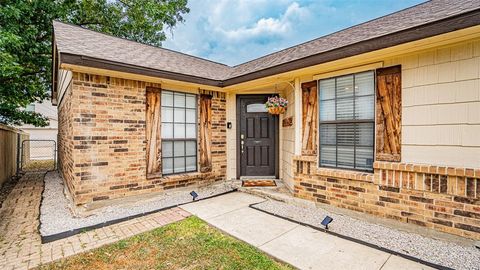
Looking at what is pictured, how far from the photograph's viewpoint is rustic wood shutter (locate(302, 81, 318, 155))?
4.32 metres

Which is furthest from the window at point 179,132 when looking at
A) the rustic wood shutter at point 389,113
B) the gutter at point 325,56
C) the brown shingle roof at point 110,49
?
the rustic wood shutter at point 389,113

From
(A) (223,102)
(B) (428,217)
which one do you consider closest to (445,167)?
(B) (428,217)

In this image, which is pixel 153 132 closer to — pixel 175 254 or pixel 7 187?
pixel 175 254

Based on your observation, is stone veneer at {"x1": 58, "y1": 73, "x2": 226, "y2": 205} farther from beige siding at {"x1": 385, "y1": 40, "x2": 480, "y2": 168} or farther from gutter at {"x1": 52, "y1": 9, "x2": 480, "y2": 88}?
beige siding at {"x1": 385, "y1": 40, "x2": 480, "y2": 168}

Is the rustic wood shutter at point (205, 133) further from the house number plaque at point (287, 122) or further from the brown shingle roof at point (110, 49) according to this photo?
the house number plaque at point (287, 122)

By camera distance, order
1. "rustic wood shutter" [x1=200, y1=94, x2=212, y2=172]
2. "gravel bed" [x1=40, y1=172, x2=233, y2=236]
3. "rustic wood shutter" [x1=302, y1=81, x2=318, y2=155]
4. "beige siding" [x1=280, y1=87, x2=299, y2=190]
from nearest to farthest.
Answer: "gravel bed" [x1=40, y1=172, x2=233, y2=236] → "rustic wood shutter" [x1=302, y1=81, x2=318, y2=155] → "beige siding" [x1=280, y1=87, x2=299, y2=190] → "rustic wood shutter" [x1=200, y1=94, x2=212, y2=172]

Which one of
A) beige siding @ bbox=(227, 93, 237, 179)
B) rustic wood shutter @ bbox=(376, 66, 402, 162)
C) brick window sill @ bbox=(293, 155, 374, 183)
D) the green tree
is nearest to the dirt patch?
the green tree

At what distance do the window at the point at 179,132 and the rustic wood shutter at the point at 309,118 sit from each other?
2684 mm

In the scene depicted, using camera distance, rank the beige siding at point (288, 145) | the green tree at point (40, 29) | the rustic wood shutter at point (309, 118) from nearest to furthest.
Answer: the rustic wood shutter at point (309, 118), the beige siding at point (288, 145), the green tree at point (40, 29)

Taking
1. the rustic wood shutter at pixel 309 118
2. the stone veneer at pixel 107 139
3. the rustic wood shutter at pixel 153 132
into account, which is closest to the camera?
the stone veneer at pixel 107 139

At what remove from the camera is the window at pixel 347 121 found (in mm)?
3689

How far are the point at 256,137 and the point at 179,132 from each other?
2.09 meters

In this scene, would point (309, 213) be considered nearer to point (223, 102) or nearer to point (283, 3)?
point (223, 102)

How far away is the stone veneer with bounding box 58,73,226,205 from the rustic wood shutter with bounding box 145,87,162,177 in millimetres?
107
